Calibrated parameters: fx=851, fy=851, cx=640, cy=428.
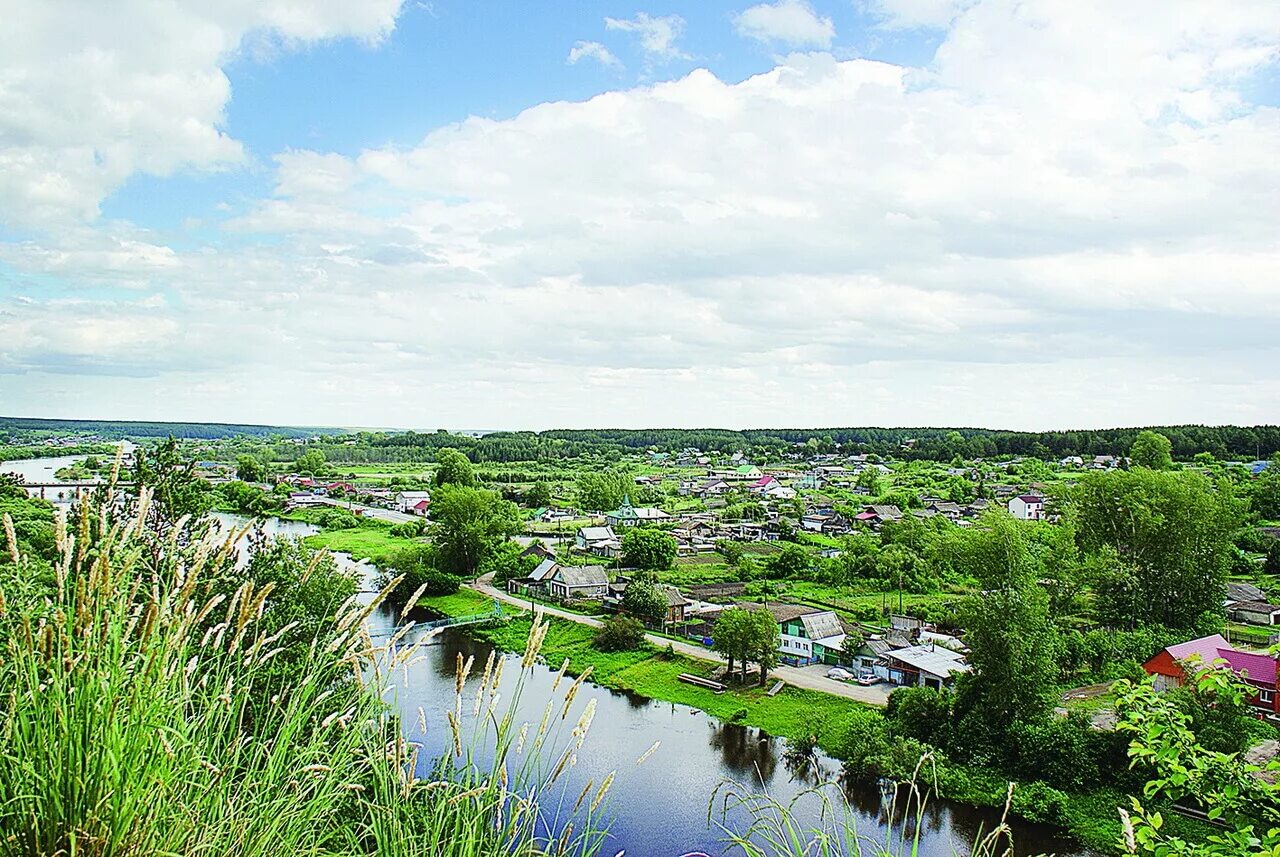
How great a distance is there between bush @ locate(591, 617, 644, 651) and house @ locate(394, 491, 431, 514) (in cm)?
2696

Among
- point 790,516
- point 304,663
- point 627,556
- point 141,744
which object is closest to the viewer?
point 141,744

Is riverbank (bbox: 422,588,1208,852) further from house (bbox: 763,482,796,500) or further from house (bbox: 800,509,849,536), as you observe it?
house (bbox: 763,482,796,500)

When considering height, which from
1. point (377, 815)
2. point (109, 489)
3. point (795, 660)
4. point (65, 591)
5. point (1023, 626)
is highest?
point (109, 489)

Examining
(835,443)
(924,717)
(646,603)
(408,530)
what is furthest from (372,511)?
(835,443)

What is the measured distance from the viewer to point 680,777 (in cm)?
1215

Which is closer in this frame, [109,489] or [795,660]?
[109,489]

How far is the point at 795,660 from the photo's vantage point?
1838 cm

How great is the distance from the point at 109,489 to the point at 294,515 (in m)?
42.0

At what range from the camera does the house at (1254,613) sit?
72.6 ft

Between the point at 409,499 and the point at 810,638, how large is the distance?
32.7 metres

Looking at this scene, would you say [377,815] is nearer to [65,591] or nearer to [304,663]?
[304,663]

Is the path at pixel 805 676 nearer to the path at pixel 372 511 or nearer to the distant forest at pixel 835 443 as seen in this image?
the path at pixel 372 511

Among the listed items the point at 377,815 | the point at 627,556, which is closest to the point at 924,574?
the point at 627,556

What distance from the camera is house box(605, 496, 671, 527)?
131 ft
